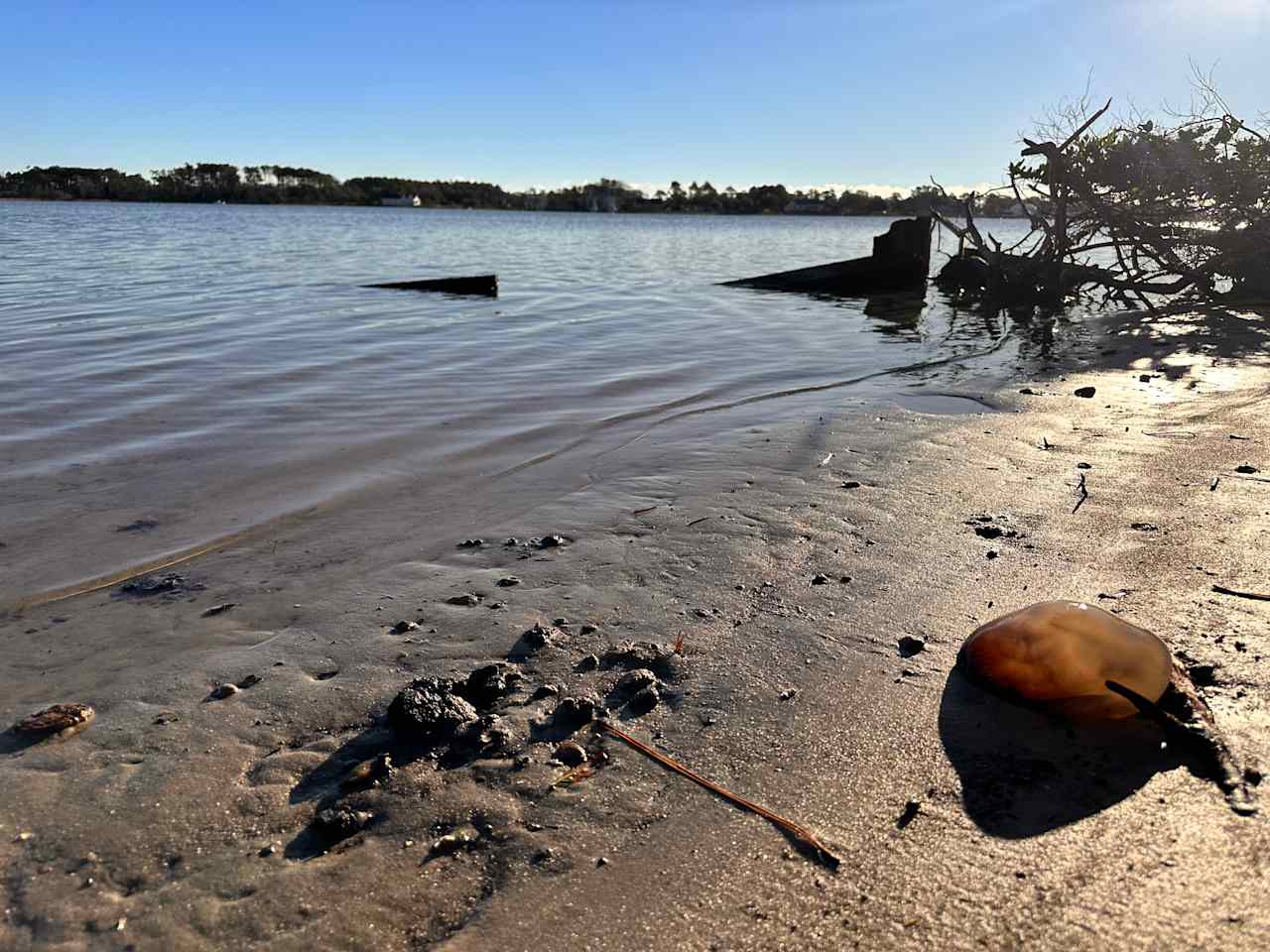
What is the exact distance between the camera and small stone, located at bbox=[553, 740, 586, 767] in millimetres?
2574

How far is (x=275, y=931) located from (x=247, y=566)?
8.63 feet

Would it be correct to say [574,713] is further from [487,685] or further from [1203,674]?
[1203,674]

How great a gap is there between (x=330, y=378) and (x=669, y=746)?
761cm

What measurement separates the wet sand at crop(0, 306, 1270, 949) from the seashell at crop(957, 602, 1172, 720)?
0.09m

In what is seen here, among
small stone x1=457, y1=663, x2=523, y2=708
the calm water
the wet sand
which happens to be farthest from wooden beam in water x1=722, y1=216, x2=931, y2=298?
small stone x1=457, y1=663, x2=523, y2=708

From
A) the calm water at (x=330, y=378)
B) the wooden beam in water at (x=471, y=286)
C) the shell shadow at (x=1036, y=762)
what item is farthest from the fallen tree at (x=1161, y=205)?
the shell shadow at (x=1036, y=762)

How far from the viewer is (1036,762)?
8.07 feet

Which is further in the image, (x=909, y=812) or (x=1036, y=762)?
(x=1036, y=762)

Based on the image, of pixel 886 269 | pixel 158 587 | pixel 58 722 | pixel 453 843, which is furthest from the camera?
pixel 886 269

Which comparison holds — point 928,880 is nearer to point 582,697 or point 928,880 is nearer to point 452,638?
point 582,697

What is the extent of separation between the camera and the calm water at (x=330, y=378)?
554cm

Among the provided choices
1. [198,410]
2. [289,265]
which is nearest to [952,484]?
[198,410]

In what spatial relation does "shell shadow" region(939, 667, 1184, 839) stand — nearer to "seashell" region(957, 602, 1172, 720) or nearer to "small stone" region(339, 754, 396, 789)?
"seashell" region(957, 602, 1172, 720)

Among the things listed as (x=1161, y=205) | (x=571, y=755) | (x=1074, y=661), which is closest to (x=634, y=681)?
(x=571, y=755)
